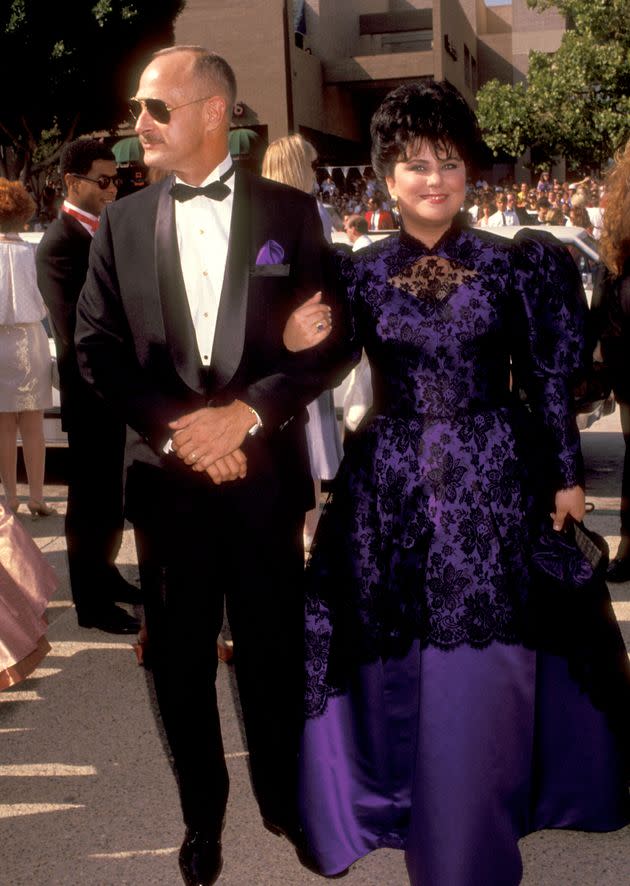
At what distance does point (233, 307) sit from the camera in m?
3.00

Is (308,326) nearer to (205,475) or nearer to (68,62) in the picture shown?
(205,475)

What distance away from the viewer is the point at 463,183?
3.15m

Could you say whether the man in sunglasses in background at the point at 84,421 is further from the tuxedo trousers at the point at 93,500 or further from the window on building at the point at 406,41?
the window on building at the point at 406,41

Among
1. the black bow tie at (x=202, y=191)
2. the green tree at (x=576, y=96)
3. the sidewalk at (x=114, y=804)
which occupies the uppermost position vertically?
the black bow tie at (x=202, y=191)

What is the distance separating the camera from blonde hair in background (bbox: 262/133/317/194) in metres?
5.80

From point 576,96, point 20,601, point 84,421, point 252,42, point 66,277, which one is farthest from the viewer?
point 252,42

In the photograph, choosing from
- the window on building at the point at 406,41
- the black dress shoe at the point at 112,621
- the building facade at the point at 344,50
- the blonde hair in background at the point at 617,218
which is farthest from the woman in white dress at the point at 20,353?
the window on building at the point at 406,41

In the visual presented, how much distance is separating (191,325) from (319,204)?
298 centimetres

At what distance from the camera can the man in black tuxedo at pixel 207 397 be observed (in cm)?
299

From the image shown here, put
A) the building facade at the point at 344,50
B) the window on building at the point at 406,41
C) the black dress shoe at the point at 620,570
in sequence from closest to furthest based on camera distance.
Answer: the black dress shoe at the point at 620,570, the building facade at the point at 344,50, the window on building at the point at 406,41

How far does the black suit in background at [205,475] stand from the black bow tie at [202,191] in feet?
0.17

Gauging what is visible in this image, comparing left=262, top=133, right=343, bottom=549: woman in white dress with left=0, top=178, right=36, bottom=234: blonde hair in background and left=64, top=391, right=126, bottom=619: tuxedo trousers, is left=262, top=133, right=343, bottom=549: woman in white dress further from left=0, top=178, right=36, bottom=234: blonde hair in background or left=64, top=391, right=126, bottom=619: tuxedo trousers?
left=0, top=178, right=36, bottom=234: blonde hair in background

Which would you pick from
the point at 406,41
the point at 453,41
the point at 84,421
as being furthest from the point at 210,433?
the point at 406,41

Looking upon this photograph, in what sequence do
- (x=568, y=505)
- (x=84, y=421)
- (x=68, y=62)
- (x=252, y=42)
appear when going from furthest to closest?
(x=252, y=42) → (x=68, y=62) → (x=84, y=421) → (x=568, y=505)
